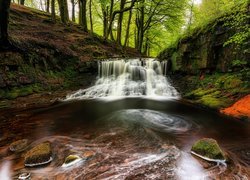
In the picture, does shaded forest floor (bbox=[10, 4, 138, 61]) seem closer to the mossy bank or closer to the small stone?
the mossy bank

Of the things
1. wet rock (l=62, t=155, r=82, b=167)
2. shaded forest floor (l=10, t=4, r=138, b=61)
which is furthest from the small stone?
shaded forest floor (l=10, t=4, r=138, b=61)

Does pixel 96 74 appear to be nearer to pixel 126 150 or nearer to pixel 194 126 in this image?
pixel 194 126

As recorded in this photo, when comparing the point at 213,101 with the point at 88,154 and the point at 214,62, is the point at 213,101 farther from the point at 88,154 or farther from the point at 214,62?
the point at 88,154

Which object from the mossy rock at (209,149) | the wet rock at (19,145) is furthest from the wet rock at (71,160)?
the mossy rock at (209,149)

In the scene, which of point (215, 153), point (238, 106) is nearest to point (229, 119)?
point (238, 106)

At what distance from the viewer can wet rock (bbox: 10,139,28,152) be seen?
4.09 metres

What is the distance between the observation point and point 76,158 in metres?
3.66

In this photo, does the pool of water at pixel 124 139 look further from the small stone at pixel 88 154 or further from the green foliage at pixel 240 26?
the green foliage at pixel 240 26

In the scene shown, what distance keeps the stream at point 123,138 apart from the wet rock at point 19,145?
0.14 m

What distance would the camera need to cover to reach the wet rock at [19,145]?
4.09m

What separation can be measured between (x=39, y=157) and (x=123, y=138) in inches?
79.8

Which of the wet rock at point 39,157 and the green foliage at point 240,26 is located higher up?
the green foliage at point 240,26

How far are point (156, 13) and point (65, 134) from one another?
1753 centimetres

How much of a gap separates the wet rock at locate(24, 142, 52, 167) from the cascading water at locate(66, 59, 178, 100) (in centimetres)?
674
